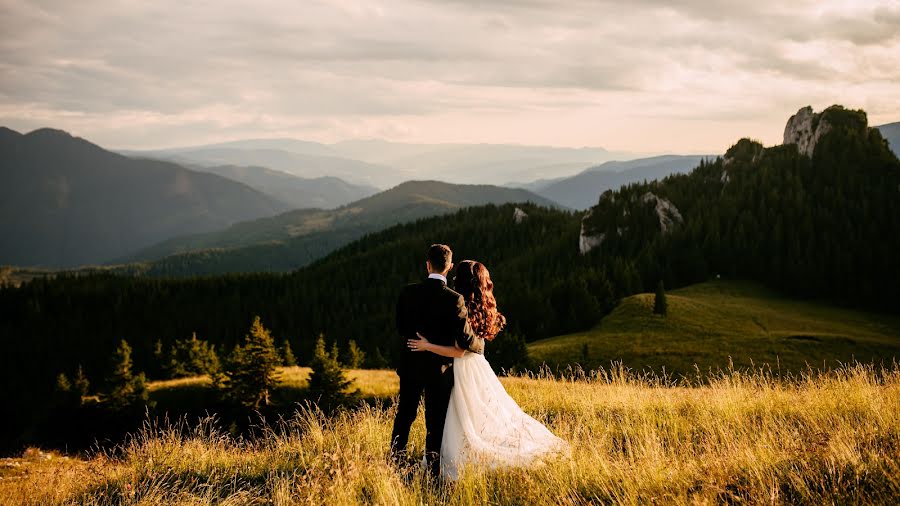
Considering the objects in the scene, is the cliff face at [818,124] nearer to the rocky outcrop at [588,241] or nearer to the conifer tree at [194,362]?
the rocky outcrop at [588,241]

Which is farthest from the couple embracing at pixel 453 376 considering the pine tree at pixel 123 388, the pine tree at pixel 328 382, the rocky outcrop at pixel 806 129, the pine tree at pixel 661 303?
the rocky outcrop at pixel 806 129

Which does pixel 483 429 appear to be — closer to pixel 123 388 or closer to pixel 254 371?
pixel 254 371

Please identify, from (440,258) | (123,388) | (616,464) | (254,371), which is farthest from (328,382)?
(616,464)

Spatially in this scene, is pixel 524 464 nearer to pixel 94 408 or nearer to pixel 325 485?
pixel 325 485

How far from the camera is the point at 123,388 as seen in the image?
6888cm

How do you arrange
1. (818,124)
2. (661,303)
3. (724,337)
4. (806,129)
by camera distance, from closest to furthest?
(724,337), (661,303), (818,124), (806,129)

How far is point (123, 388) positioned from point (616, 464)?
7842cm

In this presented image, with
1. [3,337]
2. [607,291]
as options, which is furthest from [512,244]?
[3,337]

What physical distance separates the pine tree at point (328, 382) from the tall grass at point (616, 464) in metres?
44.7

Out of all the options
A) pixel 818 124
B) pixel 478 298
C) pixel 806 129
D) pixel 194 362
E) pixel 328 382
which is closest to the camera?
pixel 478 298

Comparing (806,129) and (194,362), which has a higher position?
(806,129)

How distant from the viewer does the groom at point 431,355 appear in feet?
26.7

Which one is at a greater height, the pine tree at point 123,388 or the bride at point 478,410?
the bride at point 478,410

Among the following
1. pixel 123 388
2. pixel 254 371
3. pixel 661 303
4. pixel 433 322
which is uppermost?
pixel 433 322
